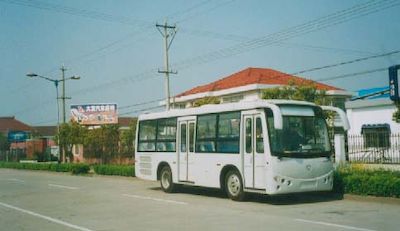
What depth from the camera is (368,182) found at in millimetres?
15391

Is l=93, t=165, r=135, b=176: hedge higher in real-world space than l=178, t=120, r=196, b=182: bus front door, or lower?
lower

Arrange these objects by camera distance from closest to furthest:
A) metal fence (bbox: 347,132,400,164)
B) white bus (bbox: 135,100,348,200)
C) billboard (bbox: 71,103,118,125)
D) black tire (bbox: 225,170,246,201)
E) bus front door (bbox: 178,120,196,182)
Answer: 1. white bus (bbox: 135,100,348,200)
2. black tire (bbox: 225,170,246,201)
3. bus front door (bbox: 178,120,196,182)
4. metal fence (bbox: 347,132,400,164)
5. billboard (bbox: 71,103,118,125)

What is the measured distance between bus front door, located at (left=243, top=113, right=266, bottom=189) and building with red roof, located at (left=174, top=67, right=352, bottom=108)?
30428 millimetres

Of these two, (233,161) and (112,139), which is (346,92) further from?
A: (233,161)

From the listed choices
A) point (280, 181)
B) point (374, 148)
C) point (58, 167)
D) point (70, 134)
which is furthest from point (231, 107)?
point (70, 134)

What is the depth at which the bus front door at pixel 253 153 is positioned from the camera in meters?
15.0

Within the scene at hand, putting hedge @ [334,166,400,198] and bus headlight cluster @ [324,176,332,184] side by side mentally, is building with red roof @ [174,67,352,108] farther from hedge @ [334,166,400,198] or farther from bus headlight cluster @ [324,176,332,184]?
bus headlight cluster @ [324,176,332,184]

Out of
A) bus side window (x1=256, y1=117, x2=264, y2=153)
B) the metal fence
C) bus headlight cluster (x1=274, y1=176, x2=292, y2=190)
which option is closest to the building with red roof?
the metal fence

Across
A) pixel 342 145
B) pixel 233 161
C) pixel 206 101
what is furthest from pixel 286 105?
pixel 206 101

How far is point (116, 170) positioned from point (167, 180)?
45.3 ft

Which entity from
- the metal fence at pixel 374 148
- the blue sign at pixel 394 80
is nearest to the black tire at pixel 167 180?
the blue sign at pixel 394 80

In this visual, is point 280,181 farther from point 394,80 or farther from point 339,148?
point 339,148

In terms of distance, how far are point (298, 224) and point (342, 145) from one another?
16365 mm

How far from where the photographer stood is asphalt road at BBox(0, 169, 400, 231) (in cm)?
1116
